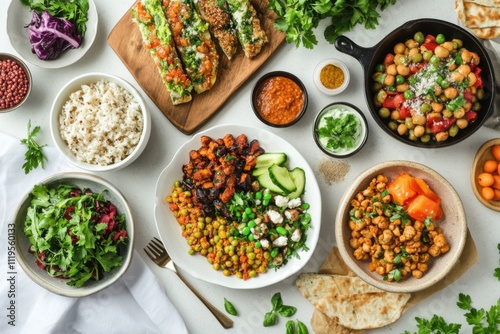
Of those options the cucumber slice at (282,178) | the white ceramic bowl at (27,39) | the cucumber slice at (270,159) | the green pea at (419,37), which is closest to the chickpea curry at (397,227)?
the cucumber slice at (282,178)

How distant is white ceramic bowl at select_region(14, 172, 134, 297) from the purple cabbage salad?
1.07 metres

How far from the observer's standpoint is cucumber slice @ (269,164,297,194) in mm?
4176

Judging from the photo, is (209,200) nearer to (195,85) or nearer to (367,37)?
(195,85)

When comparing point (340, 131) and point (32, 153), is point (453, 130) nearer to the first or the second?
point (340, 131)

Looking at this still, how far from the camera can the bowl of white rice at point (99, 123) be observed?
4203 mm

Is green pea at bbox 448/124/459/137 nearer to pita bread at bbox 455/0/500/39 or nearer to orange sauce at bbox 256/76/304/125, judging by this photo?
pita bread at bbox 455/0/500/39

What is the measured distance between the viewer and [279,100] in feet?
14.2

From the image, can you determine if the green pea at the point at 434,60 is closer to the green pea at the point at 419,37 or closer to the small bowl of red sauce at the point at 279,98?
the green pea at the point at 419,37

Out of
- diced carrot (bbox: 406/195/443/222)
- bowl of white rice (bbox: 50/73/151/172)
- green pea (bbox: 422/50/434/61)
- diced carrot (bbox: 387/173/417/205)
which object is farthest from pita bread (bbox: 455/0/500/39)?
bowl of white rice (bbox: 50/73/151/172)

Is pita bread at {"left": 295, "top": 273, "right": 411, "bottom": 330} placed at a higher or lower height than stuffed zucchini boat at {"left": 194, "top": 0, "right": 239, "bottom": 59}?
lower

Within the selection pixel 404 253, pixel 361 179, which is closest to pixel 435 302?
pixel 404 253

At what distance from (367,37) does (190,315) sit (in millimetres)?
2851

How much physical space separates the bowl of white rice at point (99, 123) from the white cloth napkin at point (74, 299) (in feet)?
1.25

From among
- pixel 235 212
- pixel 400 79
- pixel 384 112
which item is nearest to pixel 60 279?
pixel 235 212
